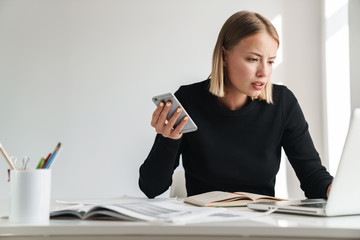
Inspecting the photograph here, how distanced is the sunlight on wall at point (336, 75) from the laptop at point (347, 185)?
6.03ft

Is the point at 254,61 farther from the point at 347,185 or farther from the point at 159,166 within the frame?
the point at 347,185

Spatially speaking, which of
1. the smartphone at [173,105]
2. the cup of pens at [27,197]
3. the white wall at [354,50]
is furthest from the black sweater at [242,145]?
the white wall at [354,50]

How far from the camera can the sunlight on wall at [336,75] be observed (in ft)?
8.38

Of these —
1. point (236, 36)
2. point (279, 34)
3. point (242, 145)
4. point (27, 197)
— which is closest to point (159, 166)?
point (242, 145)

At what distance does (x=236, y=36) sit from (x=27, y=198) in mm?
1056

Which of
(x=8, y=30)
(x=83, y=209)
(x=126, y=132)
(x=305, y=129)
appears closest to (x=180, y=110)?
(x=83, y=209)

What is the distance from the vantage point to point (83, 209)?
871 mm

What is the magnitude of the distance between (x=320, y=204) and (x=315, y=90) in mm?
1926

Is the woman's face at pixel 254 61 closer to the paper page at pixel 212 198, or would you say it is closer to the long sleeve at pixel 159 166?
the long sleeve at pixel 159 166

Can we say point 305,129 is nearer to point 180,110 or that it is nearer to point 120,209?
point 180,110

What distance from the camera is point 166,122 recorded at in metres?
1.29

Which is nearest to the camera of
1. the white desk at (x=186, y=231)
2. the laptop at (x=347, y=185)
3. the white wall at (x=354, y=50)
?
the white desk at (x=186, y=231)

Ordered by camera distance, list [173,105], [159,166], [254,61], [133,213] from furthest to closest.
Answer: [254,61]
[159,166]
[173,105]
[133,213]

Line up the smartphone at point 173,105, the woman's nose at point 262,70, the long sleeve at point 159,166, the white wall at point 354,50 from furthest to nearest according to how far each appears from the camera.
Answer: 1. the white wall at point 354,50
2. the woman's nose at point 262,70
3. the long sleeve at point 159,166
4. the smartphone at point 173,105
